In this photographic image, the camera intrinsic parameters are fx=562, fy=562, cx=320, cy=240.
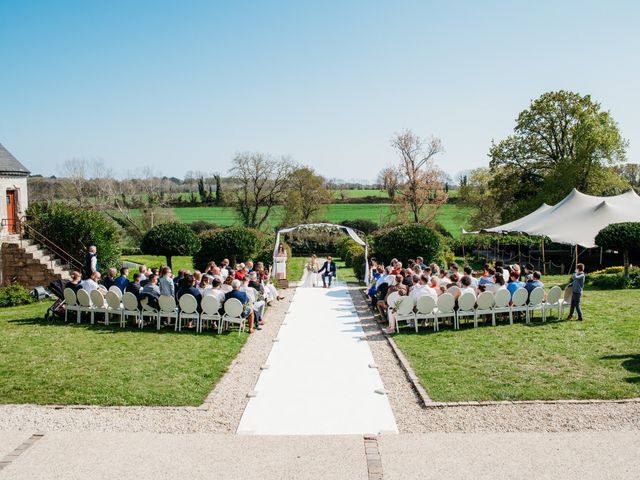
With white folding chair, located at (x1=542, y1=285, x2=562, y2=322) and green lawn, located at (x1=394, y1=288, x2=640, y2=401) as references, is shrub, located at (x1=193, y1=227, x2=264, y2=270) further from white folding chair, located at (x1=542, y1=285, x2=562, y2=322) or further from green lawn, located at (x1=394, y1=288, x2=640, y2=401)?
white folding chair, located at (x1=542, y1=285, x2=562, y2=322)

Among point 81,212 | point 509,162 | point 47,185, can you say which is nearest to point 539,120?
point 509,162

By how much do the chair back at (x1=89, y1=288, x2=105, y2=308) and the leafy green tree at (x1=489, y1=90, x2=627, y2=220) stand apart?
29.9 metres

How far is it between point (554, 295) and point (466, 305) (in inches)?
97.1

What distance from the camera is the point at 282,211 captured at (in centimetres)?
5656

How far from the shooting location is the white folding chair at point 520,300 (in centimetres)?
1348

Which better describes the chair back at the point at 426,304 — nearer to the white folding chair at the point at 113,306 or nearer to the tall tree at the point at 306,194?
the white folding chair at the point at 113,306

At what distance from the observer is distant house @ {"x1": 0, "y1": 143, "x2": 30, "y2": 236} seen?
2439 cm

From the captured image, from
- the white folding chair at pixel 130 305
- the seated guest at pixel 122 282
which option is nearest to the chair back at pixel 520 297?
the white folding chair at pixel 130 305

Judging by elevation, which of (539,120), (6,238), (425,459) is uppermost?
(539,120)

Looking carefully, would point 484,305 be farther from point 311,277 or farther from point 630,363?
point 311,277

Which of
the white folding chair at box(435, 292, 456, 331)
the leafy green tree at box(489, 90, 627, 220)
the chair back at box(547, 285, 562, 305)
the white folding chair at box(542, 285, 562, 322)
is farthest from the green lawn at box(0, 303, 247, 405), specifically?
the leafy green tree at box(489, 90, 627, 220)

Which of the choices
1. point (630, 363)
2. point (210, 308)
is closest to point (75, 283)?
point (210, 308)

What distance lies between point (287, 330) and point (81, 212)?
1427cm

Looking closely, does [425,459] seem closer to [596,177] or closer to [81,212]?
[81,212]
